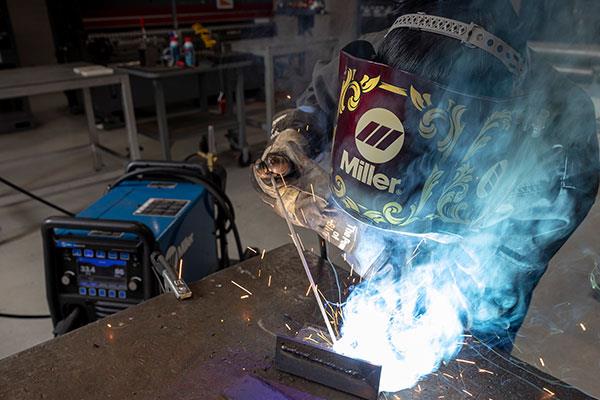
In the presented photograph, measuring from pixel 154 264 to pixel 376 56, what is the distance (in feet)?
2.95

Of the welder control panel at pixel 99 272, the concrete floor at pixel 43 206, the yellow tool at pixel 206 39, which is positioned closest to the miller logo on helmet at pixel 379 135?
the welder control panel at pixel 99 272

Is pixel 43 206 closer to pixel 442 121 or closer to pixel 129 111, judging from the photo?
pixel 129 111

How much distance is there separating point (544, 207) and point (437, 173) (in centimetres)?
52

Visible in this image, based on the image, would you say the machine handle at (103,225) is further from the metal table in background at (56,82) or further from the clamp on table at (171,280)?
the metal table in background at (56,82)

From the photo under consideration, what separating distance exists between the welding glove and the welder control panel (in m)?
0.61

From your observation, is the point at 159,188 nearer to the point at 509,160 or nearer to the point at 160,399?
the point at 160,399

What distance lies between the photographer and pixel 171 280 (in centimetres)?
123

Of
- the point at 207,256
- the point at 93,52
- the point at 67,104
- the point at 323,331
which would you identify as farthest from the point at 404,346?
the point at 67,104

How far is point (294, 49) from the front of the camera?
4250 mm

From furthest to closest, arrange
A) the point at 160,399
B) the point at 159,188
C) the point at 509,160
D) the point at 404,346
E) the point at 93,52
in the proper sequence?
1. the point at 93,52
2. the point at 159,188
3. the point at 404,346
4. the point at 160,399
5. the point at 509,160

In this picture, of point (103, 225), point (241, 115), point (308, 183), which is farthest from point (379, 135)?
point (241, 115)

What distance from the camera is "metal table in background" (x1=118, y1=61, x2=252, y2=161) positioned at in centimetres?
372

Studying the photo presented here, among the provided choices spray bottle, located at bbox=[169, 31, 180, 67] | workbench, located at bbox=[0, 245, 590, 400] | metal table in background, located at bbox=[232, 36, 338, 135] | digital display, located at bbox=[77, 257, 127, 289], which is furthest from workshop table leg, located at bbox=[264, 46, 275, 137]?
workbench, located at bbox=[0, 245, 590, 400]

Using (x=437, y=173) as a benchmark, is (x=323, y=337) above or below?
below
